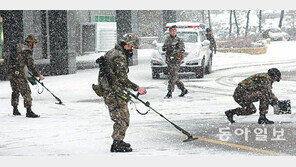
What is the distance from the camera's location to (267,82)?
32.6 ft

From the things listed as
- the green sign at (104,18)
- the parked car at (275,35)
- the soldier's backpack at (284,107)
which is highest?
the green sign at (104,18)

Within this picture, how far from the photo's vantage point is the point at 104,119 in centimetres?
1186

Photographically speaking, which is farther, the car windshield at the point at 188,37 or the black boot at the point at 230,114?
the car windshield at the point at 188,37

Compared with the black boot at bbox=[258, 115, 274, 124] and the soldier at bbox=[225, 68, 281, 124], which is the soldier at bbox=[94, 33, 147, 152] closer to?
the soldier at bbox=[225, 68, 281, 124]

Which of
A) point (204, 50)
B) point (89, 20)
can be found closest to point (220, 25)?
point (89, 20)

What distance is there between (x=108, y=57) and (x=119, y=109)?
0.73 metres

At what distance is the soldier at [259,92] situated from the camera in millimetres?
9930

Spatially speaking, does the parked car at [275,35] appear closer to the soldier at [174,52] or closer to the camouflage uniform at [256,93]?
the soldier at [174,52]

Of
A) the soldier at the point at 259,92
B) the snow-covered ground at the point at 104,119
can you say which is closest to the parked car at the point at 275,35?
the snow-covered ground at the point at 104,119

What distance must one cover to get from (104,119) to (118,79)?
4.09 m

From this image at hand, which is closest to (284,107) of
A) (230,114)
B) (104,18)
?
(230,114)

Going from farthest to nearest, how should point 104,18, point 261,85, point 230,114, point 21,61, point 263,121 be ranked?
point 104,18 → point 21,61 → point 230,114 → point 263,121 → point 261,85

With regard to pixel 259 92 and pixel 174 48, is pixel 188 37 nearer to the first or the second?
pixel 174 48

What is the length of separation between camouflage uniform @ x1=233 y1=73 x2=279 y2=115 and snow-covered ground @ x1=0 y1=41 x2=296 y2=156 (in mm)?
805
